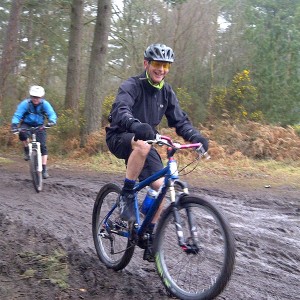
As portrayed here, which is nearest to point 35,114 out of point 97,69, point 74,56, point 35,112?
point 35,112

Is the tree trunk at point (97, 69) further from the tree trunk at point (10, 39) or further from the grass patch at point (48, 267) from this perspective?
the grass patch at point (48, 267)

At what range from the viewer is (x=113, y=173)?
39.0ft

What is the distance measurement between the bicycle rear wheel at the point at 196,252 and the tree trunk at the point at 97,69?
35.3 ft

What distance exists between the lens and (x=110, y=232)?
513 centimetres

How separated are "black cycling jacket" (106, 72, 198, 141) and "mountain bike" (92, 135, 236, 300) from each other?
0.57 m

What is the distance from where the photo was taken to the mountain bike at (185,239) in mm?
3744

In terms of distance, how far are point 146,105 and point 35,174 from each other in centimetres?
509

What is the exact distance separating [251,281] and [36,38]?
17.3 meters

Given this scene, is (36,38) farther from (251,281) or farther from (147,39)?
(251,281)

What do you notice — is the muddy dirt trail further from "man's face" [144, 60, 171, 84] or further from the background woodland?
the background woodland

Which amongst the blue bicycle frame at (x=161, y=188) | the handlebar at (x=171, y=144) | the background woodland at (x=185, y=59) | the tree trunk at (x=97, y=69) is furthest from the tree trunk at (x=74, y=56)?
the handlebar at (x=171, y=144)

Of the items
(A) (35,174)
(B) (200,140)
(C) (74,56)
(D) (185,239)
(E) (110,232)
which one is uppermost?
(C) (74,56)

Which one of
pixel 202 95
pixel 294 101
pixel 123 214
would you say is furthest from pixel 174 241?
pixel 202 95

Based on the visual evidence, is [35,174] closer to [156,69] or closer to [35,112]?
[35,112]
